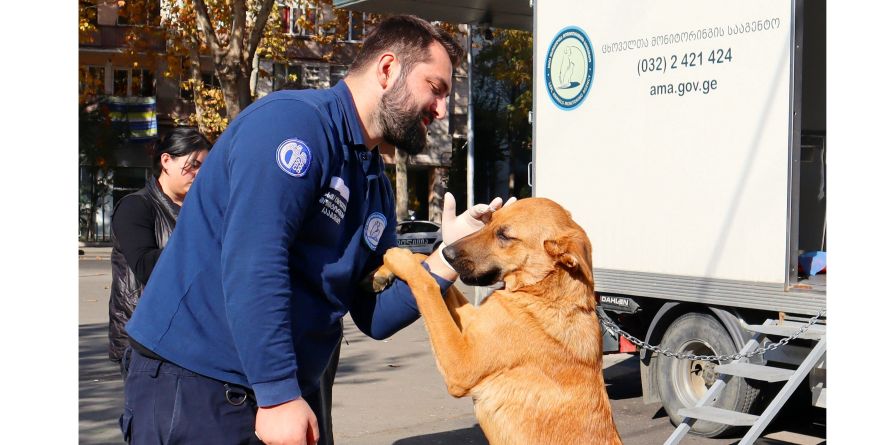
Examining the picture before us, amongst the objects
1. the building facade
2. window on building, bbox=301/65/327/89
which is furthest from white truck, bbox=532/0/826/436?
window on building, bbox=301/65/327/89

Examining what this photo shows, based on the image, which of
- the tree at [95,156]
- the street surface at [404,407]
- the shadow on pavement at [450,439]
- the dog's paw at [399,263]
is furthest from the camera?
the tree at [95,156]

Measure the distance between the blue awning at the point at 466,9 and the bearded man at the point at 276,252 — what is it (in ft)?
31.9

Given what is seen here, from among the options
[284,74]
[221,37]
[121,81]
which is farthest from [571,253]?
[284,74]

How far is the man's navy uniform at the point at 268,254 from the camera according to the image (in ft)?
7.68

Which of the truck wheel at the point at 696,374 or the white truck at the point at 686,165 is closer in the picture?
the white truck at the point at 686,165

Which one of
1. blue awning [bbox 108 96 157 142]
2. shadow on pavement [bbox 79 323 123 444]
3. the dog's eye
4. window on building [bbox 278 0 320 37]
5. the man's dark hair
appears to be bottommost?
shadow on pavement [bbox 79 323 123 444]

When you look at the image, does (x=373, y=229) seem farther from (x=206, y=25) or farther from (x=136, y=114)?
(x=136, y=114)

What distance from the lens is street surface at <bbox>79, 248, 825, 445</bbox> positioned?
710cm

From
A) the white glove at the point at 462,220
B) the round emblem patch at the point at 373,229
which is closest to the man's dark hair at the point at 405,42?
the round emblem patch at the point at 373,229

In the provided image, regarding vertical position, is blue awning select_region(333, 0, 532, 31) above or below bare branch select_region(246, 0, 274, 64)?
below

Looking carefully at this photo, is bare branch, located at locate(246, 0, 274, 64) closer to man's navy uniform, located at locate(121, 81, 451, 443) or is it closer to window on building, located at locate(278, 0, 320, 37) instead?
window on building, located at locate(278, 0, 320, 37)

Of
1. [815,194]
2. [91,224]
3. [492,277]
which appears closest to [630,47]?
[815,194]

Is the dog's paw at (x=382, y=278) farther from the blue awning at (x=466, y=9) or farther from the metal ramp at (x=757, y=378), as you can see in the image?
the blue awning at (x=466, y=9)

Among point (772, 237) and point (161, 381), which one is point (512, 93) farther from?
point (161, 381)
